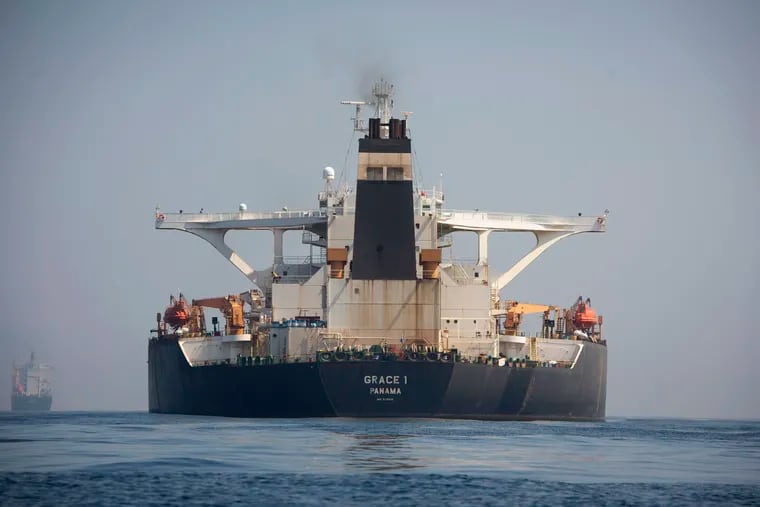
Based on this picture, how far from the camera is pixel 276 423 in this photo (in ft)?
200

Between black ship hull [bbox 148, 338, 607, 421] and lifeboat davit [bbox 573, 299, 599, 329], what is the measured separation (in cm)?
1193

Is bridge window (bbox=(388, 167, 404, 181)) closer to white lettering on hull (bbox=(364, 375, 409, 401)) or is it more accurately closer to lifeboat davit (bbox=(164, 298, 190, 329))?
white lettering on hull (bbox=(364, 375, 409, 401))

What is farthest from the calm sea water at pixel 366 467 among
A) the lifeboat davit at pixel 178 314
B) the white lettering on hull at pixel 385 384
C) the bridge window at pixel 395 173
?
the lifeboat davit at pixel 178 314

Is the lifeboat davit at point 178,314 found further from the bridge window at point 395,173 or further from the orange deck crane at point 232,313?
the bridge window at point 395,173

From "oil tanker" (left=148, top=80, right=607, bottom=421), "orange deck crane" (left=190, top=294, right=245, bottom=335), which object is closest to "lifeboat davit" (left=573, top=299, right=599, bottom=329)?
"oil tanker" (left=148, top=80, right=607, bottom=421)

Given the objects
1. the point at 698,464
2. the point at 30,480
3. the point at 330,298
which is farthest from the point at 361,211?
the point at 30,480

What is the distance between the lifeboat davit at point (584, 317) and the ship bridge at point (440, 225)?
578cm

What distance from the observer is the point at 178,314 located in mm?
86688

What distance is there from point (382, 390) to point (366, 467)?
2316cm

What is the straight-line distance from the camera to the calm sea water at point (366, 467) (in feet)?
116

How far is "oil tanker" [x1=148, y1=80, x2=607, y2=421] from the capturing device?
63938mm

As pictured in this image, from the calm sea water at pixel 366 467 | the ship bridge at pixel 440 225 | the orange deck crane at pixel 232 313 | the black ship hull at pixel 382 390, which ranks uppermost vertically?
the ship bridge at pixel 440 225

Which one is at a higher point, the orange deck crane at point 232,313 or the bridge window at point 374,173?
the bridge window at point 374,173

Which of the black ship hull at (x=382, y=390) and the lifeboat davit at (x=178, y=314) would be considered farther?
the lifeboat davit at (x=178, y=314)
